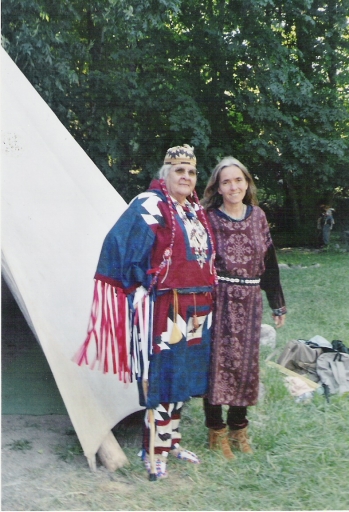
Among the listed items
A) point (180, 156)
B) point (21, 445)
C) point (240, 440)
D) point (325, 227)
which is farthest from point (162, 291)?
point (325, 227)

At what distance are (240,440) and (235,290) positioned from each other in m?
0.80

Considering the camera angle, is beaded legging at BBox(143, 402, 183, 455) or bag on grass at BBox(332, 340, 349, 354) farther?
bag on grass at BBox(332, 340, 349, 354)

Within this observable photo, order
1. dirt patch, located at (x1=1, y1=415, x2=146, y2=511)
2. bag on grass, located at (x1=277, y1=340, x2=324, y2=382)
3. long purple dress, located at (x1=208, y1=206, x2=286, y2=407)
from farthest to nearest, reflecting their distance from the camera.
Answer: bag on grass, located at (x1=277, y1=340, x2=324, y2=382)
long purple dress, located at (x1=208, y1=206, x2=286, y2=407)
dirt patch, located at (x1=1, y1=415, x2=146, y2=511)

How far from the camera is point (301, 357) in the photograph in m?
4.21

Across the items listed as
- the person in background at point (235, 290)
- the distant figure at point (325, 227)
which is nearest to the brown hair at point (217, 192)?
the person in background at point (235, 290)

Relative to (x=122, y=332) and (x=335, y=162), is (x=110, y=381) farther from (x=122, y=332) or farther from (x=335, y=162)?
(x=335, y=162)

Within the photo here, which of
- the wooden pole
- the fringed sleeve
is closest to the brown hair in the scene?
the fringed sleeve

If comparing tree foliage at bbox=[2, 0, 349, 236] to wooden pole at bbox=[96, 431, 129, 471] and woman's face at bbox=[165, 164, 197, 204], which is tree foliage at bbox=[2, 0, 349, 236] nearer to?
woman's face at bbox=[165, 164, 197, 204]

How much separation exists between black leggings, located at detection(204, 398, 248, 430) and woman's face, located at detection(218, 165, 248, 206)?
0.98m

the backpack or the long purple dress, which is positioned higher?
the long purple dress

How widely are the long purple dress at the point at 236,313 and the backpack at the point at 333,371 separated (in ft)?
3.90

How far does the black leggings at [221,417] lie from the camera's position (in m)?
2.89

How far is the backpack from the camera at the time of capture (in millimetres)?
3840

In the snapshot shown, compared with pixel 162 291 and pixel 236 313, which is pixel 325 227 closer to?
pixel 236 313
